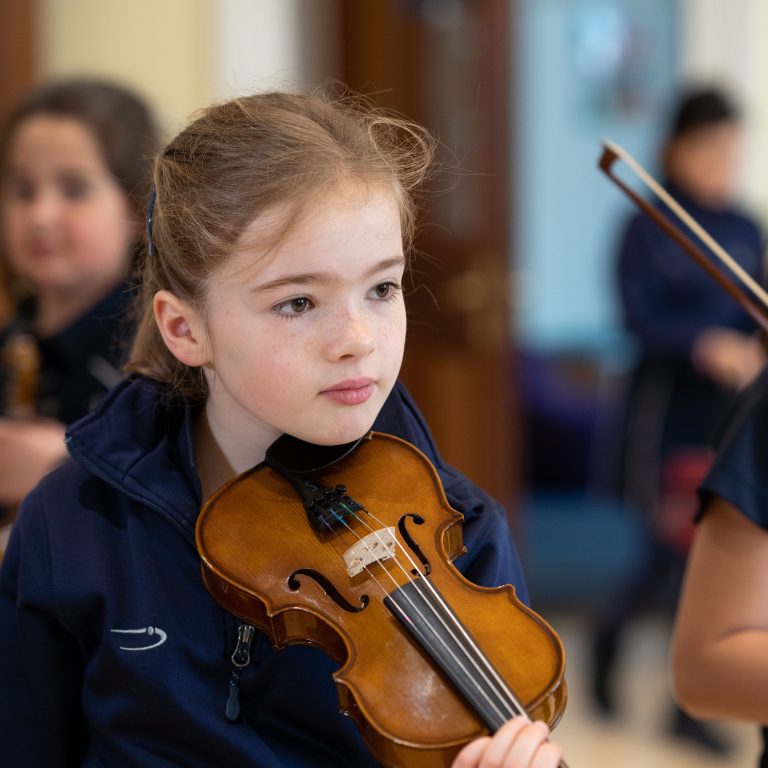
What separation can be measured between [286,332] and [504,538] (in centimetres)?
26

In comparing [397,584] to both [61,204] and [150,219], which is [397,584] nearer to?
[150,219]

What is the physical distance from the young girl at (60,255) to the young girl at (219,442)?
48 centimetres

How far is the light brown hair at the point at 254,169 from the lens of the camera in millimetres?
907

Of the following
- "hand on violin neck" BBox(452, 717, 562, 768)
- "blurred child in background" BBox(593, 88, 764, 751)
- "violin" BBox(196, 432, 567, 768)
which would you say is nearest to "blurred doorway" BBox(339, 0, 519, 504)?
"blurred child in background" BBox(593, 88, 764, 751)

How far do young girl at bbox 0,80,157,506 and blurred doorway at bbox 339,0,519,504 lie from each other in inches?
55.6

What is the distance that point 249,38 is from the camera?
293 cm

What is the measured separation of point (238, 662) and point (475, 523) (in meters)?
0.22

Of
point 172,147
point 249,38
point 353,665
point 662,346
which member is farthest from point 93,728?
point 249,38

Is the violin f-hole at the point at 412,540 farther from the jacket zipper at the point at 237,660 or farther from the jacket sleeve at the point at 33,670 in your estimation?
the jacket sleeve at the point at 33,670

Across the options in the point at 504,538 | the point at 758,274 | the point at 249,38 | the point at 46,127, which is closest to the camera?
the point at 504,538

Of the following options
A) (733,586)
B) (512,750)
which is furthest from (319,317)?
(733,586)

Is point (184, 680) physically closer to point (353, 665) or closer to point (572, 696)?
point (353, 665)

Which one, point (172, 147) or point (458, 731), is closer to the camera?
point (458, 731)

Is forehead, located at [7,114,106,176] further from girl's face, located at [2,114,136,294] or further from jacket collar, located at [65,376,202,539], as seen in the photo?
jacket collar, located at [65,376,202,539]
